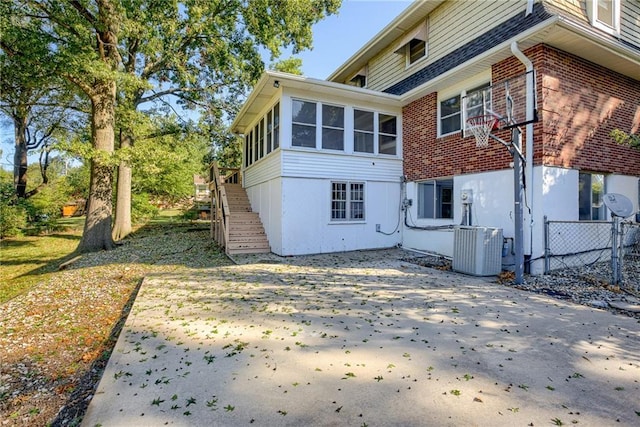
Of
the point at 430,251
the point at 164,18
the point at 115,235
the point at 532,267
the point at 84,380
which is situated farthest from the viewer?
the point at 115,235

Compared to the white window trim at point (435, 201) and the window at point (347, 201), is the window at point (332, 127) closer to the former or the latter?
the window at point (347, 201)

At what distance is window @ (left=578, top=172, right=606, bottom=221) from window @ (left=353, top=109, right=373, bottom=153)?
5.72 metres

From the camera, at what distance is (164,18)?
1063cm

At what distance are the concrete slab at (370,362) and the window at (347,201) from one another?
16.4 feet

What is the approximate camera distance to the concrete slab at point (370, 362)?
2.37 metres

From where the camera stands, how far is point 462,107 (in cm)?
898

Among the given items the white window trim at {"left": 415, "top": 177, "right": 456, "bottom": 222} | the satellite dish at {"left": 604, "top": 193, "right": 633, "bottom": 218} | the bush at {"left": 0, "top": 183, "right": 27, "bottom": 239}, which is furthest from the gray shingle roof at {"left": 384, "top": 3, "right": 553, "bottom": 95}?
the bush at {"left": 0, "top": 183, "right": 27, "bottom": 239}

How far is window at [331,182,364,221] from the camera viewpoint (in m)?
10.4

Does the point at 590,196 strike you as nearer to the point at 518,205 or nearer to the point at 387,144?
the point at 518,205

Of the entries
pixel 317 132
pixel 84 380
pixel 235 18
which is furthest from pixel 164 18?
pixel 84 380

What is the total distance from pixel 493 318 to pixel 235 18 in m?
13.3

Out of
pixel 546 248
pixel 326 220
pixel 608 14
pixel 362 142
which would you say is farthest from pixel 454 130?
pixel 608 14

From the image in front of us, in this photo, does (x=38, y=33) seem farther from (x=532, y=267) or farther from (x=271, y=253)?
(x=532, y=267)

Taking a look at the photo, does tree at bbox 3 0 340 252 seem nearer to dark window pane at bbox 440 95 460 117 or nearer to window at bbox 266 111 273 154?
window at bbox 266 111 273 154
